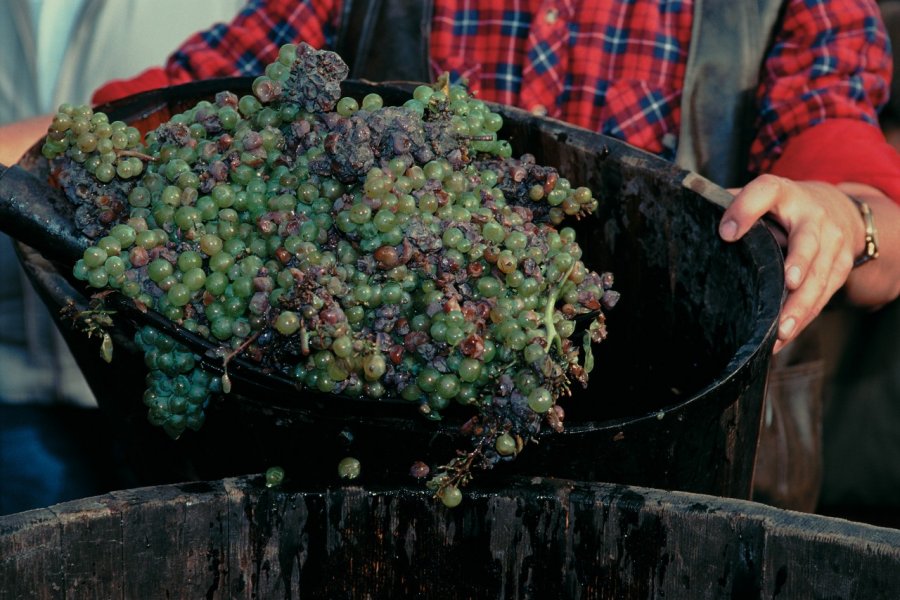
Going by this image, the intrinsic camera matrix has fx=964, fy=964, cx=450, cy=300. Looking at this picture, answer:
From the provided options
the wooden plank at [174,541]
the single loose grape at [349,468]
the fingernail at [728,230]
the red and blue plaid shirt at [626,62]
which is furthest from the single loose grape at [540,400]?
the red and blue plaid shirt at [626,62]

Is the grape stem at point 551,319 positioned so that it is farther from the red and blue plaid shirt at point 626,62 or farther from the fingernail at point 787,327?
the red and blue plaid shirt at point 626,62

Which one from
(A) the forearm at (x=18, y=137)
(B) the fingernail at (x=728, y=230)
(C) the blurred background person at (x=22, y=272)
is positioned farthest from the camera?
(C) the blurred background person at (x=22, y=272)

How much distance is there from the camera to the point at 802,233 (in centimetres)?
122

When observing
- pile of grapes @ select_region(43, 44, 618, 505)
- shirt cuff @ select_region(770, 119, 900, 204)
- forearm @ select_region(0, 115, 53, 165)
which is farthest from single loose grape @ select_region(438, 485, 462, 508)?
shirt cuff @ select_region(770, 119, 900, 204)

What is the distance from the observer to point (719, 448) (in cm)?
88

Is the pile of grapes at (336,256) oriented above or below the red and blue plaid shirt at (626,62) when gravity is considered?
below

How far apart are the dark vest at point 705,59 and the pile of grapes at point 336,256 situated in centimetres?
89

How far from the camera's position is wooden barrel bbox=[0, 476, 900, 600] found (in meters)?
0.76

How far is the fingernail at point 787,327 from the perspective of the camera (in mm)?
1129

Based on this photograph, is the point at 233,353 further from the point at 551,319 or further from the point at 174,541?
the point at 551,319

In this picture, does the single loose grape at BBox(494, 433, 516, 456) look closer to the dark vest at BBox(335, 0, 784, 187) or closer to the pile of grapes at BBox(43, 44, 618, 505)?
the pile of grapes at BBox(43, 44, 618, 505)

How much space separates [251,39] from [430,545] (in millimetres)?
1378

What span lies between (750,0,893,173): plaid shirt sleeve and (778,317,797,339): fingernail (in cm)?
67

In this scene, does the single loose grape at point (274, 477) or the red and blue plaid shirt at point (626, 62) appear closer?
the single loose grape at point (274, 477)
